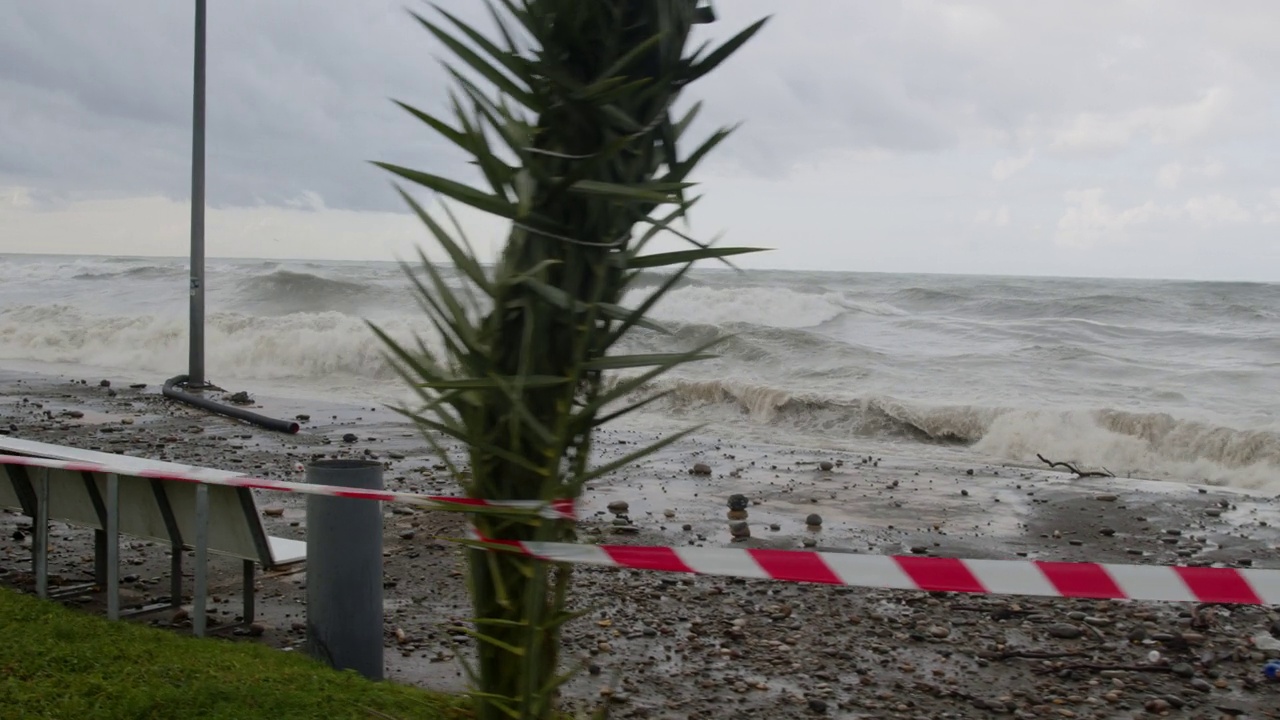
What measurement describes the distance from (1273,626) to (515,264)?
5.59 meters

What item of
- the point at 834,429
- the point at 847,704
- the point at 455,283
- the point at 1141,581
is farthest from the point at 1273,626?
the point at 834,429

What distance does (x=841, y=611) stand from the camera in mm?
6273

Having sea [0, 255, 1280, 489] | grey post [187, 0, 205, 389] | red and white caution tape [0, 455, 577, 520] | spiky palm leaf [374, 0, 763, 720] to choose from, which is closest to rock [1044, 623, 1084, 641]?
sea [0, 255, 1280, 489]

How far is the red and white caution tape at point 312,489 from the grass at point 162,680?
2.31 feet

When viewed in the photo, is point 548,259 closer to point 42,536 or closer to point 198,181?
point 42,536

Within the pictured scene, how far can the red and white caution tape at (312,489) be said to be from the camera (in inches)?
97.7

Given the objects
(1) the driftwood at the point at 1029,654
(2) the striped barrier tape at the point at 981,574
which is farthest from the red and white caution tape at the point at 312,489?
(1) the driftwood at the point at 1029,654

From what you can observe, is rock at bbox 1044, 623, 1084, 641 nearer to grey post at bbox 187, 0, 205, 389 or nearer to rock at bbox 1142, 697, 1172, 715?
rock at bbox 1142, 697, 1172, 715

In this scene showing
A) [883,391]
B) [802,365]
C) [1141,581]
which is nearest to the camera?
[1141,581]

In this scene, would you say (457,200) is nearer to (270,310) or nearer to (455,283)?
(455,283)

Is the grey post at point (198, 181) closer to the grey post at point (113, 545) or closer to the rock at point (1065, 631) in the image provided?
the grey post at point (113, 545)

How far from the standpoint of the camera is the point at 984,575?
121 inches

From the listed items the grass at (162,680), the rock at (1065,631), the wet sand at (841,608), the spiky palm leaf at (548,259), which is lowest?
the wet sand at (841,608)

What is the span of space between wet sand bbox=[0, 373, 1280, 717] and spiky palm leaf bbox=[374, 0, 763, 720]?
0.56 m
